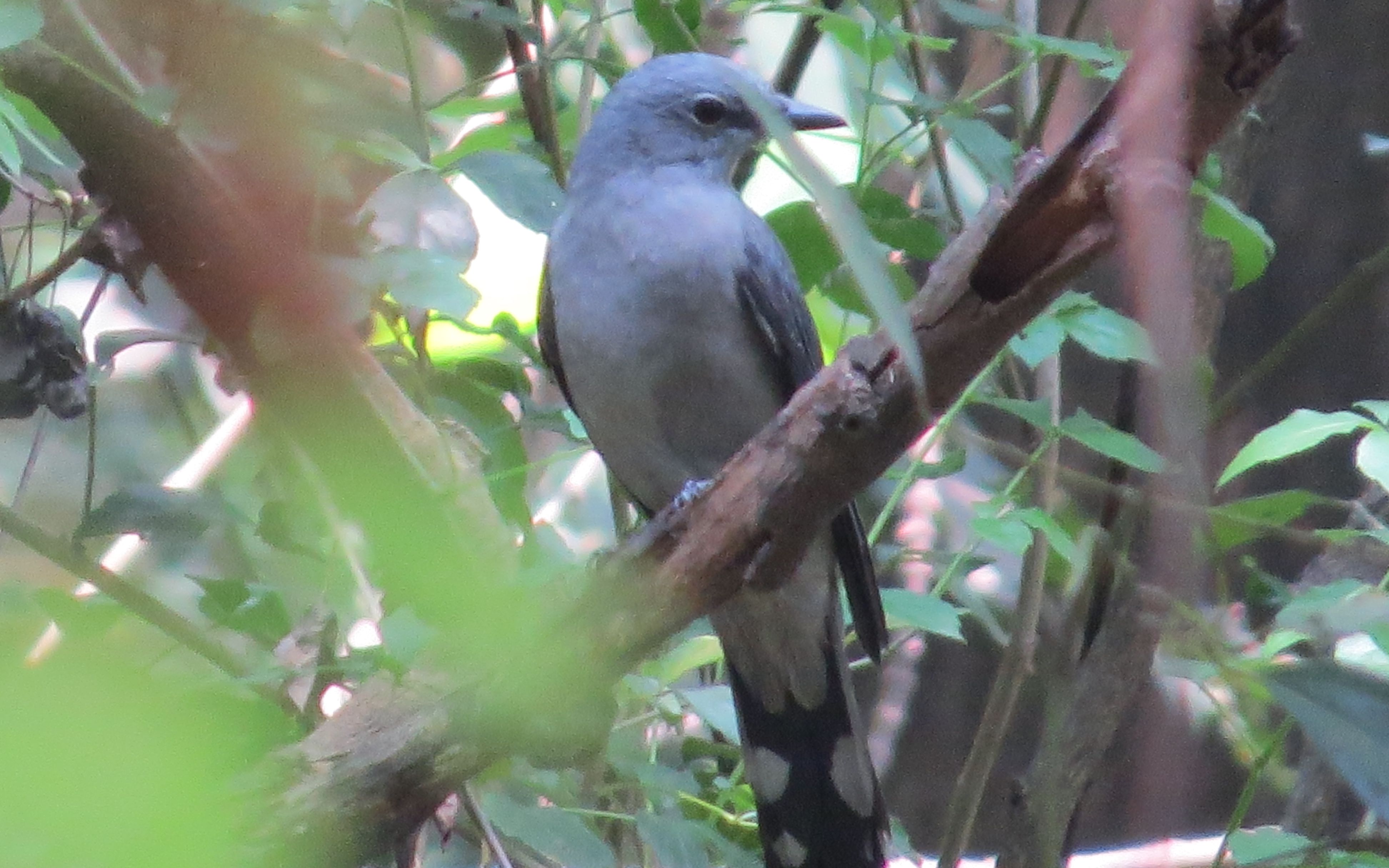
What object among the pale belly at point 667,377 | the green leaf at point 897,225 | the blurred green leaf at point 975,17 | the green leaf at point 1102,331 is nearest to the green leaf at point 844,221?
the green leaf at point 1102,331

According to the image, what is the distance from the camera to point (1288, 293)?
4383 millimetres

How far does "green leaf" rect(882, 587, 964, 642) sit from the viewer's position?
2.15 meters

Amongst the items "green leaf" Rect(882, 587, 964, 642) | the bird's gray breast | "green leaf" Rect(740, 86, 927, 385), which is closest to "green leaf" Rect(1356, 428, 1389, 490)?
"green leaf" Rect(882, 587, 964, 642)

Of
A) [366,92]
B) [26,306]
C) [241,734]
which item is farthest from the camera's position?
[26,306]

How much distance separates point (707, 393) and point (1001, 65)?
47.9 inches

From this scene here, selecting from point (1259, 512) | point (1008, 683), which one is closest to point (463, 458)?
point (1008, 683)

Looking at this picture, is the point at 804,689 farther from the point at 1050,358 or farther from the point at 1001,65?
the point at 1001,65

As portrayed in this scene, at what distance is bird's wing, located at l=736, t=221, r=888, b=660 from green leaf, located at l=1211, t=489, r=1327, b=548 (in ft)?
1.94

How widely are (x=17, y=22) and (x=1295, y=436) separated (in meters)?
1.78

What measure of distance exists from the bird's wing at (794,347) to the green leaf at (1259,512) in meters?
0.59

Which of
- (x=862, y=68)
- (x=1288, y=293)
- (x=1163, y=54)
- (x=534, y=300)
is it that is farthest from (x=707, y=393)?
(x=1288, y=293)

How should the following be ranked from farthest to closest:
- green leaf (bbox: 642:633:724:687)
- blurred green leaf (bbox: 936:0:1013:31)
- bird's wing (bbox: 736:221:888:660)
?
bird's wing (bbox: 736:221:888:660) < green leaf (bbox: 642:633:724:687) < blurred green leaf (bbox: 936:0:1013:31)

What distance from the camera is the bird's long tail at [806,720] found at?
2584mm

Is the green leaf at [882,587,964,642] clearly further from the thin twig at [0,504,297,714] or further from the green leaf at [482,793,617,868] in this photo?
the thin twig at [0,504,297,714]
